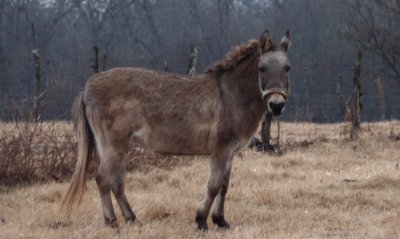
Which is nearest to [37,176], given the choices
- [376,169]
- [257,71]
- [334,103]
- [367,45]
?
[257,71]

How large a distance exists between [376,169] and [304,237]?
4712 millimetres

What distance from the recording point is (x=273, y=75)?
7.40m

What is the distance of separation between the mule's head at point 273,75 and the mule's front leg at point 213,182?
0.74 meters

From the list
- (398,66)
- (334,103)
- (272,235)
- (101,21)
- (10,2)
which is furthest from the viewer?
(101,21)

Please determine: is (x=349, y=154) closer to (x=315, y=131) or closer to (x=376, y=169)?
(x=376, y=169)

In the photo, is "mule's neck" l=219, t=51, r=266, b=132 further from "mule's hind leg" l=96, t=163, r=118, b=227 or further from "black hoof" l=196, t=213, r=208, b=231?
"mule's hind leg" l=96, t=163, r=118, b=227

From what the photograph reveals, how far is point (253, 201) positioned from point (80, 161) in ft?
8.18

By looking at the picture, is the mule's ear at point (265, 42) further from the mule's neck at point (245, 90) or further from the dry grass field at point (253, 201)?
the dry grass field at point (253, 201)

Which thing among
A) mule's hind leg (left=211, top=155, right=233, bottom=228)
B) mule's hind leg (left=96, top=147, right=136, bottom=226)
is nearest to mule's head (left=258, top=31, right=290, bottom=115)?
mule's hind leg (left=211, top=155, right=233, bottom=228)

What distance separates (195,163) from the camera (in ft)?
38.7

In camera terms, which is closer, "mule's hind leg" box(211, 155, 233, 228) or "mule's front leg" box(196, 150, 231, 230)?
"mule's front leg" box(196, 150, 231, 230)

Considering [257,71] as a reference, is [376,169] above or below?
below

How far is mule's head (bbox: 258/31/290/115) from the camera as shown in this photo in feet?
23.5

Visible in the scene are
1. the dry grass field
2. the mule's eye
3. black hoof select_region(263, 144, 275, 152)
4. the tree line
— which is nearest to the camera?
the dry grass field
